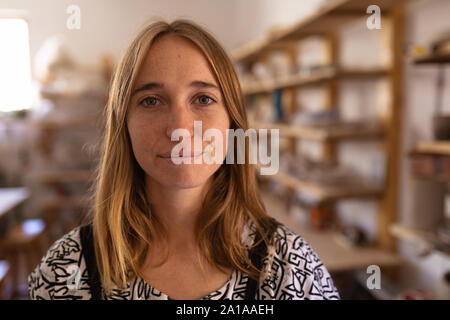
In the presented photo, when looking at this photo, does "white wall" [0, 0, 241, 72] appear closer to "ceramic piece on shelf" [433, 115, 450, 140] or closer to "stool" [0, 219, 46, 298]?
"ceramic piece on shelf" [433, 115, 450, 140]

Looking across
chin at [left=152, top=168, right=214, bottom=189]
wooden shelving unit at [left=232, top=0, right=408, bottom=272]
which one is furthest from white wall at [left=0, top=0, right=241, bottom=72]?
wooden shelving unit at [left=232, top=0, right=408, bottom=272]

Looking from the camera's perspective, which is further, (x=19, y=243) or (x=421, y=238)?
(x=19, y=243)

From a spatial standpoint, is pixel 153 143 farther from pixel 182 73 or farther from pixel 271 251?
pixel 271 251

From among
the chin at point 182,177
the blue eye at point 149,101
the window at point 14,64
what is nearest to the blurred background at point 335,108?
the window at point 14,64

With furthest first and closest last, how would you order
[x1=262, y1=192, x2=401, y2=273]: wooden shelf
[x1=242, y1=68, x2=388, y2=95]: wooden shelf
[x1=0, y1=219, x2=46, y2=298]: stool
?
[x1=0, y1=219, x2=46, y2=298]: stool → [x1=242, y1=68, x2=388, y2=95]: wooden shelf → [x1=262, y1=192, x2=401, y2=273]: wooden shelf

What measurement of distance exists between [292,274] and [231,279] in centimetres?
11

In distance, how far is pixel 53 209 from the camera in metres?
2.40

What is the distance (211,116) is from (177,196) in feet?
0.54

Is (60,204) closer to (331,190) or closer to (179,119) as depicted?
(331,190)

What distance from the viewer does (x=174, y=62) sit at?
0.57m

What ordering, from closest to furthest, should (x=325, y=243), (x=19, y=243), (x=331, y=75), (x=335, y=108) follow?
1. (x=325, y=243)
2. (x=331, y=75)
3. (x=335, y=108)
4. (x=19, y=243)

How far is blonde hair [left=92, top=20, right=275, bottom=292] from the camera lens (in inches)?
23.5
